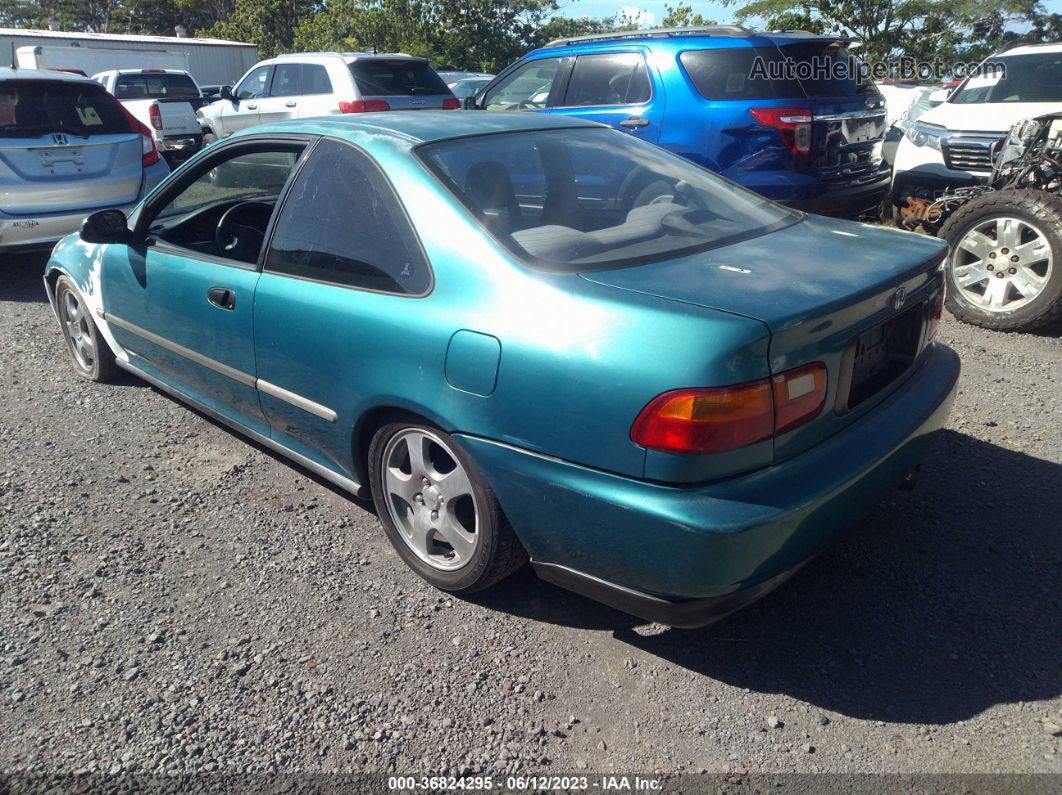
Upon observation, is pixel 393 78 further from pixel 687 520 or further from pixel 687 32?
pixel 687 520

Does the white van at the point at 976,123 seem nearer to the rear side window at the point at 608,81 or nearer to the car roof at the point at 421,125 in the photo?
the rear side window at the point at 608,81

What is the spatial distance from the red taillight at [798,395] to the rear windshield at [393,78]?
30.6 ft

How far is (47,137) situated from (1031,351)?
7.09 metres

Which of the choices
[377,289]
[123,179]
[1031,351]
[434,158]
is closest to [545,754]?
[377,289]

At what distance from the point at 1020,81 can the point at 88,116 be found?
790cm

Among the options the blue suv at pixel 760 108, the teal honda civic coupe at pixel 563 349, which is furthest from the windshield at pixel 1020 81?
the teal honda civic coupe at pixel 563 349

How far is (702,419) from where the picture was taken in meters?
2.13

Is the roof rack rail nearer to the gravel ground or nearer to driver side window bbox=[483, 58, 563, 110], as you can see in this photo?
driver side window bbox=[483, 58, 563, 110]

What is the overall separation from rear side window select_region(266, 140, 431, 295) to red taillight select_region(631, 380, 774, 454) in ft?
2.95

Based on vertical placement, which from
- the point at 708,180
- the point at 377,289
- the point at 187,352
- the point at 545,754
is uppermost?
the point at 708,180

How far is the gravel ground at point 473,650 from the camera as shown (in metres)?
2.30

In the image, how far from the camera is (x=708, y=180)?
344cm

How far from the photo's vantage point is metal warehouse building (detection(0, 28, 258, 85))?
25.4 metres

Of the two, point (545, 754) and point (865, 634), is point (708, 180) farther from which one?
point (545, 754)
